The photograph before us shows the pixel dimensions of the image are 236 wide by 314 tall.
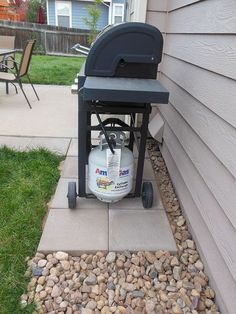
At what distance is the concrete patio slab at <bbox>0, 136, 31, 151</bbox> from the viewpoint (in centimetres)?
308

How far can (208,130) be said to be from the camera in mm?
1738

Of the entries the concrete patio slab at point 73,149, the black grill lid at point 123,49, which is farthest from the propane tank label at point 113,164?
the concrete patio slab at point 73,149

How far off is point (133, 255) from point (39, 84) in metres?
4.97

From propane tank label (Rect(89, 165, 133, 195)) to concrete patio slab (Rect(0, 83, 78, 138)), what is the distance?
5.03ft

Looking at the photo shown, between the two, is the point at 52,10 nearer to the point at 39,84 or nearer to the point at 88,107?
the point at 39,84

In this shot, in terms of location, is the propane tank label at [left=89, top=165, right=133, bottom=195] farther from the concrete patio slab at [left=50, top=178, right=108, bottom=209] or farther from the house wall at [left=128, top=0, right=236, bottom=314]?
the house wall at [left=128, top=0, right=236, bottom=314]

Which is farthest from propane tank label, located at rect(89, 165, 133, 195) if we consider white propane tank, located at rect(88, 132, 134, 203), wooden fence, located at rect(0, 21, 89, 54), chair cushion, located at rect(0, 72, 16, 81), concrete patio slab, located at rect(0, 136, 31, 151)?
wooden fence, located at rect(0, 21, 89, 54)

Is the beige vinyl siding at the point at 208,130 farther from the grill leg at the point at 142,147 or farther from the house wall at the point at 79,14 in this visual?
the house wall at the point at 79,14

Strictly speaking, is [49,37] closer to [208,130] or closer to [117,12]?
[117,12]

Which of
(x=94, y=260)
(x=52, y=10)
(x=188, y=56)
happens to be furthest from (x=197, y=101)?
(x=52, y=10)

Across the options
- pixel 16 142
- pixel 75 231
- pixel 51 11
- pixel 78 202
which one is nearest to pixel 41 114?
pixel 16 142

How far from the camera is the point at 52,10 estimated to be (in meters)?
14.9

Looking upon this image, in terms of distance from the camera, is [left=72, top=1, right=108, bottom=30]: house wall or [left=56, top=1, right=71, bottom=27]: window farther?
[left=56, top=1, right=71, bottom=27]: window

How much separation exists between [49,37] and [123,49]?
35.2 ft
